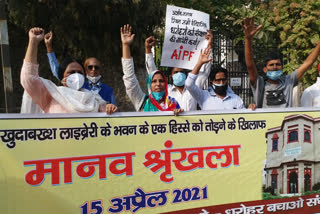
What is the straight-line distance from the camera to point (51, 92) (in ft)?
9.29

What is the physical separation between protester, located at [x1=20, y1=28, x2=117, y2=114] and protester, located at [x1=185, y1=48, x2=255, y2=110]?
1.12 meters

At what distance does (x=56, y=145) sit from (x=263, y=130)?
5.90 feet

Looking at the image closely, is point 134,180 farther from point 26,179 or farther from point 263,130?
point 263,130

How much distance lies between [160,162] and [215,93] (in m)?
1.27

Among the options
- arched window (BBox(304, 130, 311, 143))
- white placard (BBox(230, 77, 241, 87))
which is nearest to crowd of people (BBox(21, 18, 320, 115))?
arched window (BBox(304, 130, 311, 143))

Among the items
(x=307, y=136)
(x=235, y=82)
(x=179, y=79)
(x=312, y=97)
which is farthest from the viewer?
(x=235, y=82)

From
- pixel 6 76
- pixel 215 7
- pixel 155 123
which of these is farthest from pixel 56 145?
pixel 215 7

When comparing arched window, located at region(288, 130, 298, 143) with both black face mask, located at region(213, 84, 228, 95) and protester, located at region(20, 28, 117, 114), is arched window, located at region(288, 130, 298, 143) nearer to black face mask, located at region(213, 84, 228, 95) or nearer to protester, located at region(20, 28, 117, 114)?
black face mask, located at region(213, 84, 228, 95)

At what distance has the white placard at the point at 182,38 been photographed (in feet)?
13.9

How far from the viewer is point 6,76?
5055 mm

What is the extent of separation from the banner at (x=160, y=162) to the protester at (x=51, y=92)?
190 mm

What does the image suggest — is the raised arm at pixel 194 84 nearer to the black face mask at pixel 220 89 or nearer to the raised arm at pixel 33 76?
the black face mask at pixel 220 89

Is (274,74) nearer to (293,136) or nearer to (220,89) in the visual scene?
(220,89)

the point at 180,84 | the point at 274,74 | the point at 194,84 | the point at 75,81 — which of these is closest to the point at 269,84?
the point at 274,74
